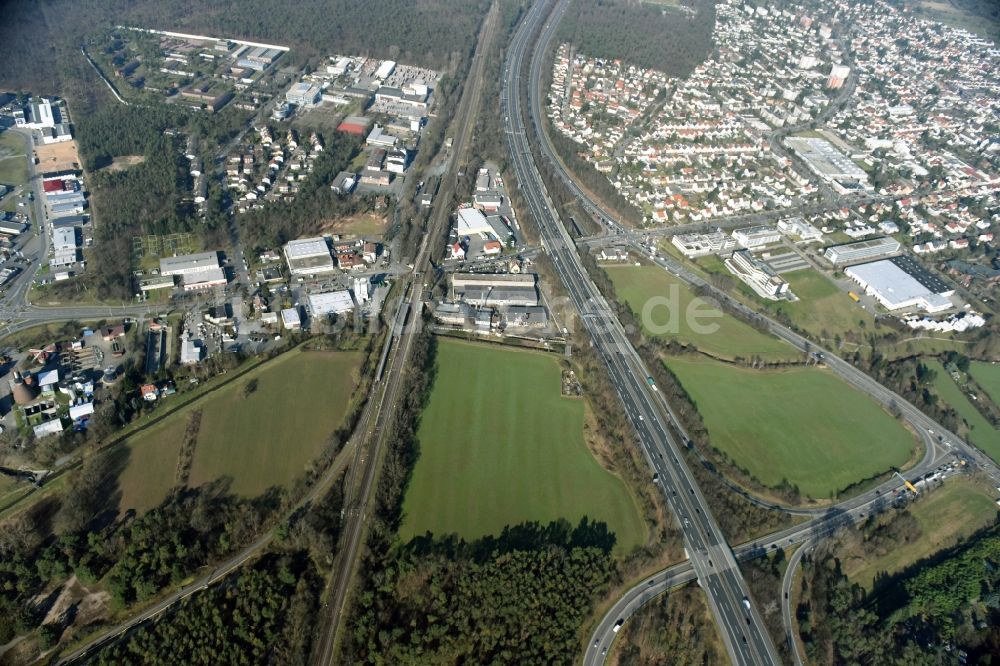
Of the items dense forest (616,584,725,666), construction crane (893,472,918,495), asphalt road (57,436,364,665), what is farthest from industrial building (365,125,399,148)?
construction crane (893,472,918,495)

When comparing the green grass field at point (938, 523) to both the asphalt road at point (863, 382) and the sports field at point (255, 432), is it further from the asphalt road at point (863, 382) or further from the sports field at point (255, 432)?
the sports field at point (255, 432)

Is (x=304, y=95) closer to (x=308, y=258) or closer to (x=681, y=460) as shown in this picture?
(x=308, y=258)

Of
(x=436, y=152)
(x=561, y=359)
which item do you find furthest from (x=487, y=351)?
(x=436, y=152)

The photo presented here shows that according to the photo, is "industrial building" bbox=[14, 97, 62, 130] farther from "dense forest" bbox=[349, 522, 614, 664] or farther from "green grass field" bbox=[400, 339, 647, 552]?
"dense forest" bbox=[349, 522, 614, 664]

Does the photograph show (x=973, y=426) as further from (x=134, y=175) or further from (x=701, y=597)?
(x=134, y=175)

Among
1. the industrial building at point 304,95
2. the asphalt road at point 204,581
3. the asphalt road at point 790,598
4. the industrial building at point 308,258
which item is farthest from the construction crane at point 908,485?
the industrial building at point 304,95

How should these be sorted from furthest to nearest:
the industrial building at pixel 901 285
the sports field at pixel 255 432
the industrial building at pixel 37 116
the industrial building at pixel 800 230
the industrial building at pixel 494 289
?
1. the industrial building at pixel 37 116
2. the industrial building at pixel 800 230
3. the industrial building at pixel 901 285
4. the industrial building at pixel 494 289
5. the sports field at pixel 255 432
